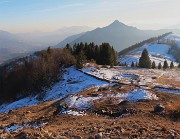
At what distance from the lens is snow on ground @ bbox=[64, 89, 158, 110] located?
31147 mm

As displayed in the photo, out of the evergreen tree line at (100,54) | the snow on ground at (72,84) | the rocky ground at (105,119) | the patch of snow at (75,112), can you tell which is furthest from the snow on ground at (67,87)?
the patch of snow at (75,112)

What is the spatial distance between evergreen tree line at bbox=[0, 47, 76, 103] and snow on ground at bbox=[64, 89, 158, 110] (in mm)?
26317

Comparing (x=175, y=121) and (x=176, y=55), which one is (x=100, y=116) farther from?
(x=176, y=55)

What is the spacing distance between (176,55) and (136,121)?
177250 millimetres

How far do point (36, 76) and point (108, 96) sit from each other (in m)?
34.7

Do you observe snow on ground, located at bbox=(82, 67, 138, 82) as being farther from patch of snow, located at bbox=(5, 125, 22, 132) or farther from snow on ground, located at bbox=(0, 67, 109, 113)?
patch of snow, located at bbox=(5, 125, 22, 132)

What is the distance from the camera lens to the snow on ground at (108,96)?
102 ft

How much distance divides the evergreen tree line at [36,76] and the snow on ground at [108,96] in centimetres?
2632

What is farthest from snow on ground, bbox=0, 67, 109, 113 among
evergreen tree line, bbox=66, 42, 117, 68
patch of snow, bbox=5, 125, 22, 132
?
patch of snow, bbox=5, 125, 22, 132

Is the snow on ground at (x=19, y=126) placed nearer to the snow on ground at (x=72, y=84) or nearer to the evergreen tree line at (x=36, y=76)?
the snow on ground at (x=72, y=84)

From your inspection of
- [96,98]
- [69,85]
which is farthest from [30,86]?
[96,98]

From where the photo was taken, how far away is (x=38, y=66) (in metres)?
68.3

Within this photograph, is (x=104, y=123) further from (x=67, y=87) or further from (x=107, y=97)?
(x=67, y=87)

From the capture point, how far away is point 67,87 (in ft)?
176
